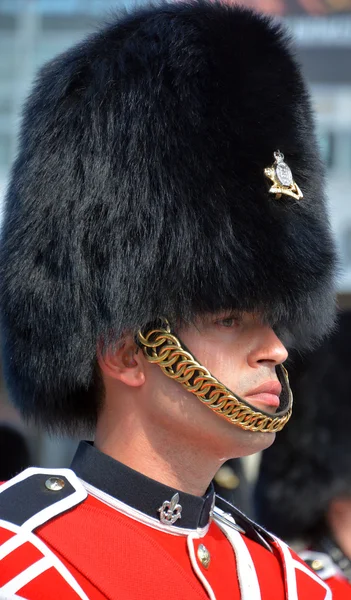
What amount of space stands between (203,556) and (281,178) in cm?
90

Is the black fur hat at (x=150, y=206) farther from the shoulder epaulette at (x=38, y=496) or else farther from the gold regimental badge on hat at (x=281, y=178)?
the shoulder epaulette at (x=38, y=496)

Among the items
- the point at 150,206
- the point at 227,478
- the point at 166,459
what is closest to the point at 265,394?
the point at 166,459

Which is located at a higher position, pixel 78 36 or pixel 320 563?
pixel 78 36

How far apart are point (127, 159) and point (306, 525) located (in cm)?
242

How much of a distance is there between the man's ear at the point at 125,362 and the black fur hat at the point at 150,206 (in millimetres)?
33

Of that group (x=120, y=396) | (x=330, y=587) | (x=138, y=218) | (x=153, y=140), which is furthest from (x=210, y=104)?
(x=330, y=587)

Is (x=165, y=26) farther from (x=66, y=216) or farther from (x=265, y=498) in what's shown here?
(x=265, y=498)

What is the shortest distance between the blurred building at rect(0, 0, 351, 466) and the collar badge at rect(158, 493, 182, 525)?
683 cm

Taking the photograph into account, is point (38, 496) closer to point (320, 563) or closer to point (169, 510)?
point (169, 510)

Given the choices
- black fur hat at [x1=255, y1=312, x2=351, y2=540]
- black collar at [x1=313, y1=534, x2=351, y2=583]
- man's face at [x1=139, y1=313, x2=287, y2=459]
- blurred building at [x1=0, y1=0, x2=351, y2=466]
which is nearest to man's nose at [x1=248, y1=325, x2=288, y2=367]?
man's face at [x1=139, y1=313, x2=287, y2=459]

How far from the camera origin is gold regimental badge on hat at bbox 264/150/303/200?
2609 mm

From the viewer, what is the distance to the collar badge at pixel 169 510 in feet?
8.20

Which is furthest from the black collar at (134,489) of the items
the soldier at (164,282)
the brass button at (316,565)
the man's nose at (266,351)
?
the brass button at (316,565)

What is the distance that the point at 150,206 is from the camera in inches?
102
